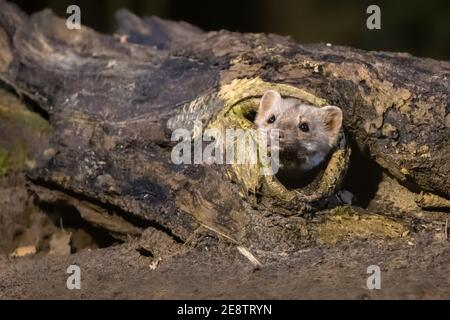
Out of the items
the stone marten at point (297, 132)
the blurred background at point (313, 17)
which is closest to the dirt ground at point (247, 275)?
the stone marten at point (297, 132)

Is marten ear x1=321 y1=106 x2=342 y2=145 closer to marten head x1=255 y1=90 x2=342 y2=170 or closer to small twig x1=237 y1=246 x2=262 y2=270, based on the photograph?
marten head x1=255 y1=90 x2=342 y2=170

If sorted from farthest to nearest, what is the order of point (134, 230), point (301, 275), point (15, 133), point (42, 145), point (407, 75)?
point (15, 133) < point (42, 145) < point (134, 230) < point (407, 75) < point (301, 275)

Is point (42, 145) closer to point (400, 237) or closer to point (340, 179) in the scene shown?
point (340, 179)

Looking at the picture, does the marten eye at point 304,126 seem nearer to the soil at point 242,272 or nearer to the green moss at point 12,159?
the soil at point 242,272

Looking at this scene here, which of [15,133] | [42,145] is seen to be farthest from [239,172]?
[15,133]

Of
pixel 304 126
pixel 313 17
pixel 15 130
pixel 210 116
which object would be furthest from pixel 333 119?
pixel 313 17

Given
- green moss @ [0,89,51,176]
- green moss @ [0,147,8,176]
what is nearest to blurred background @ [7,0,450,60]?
green moss @ [0,89,51,176]
